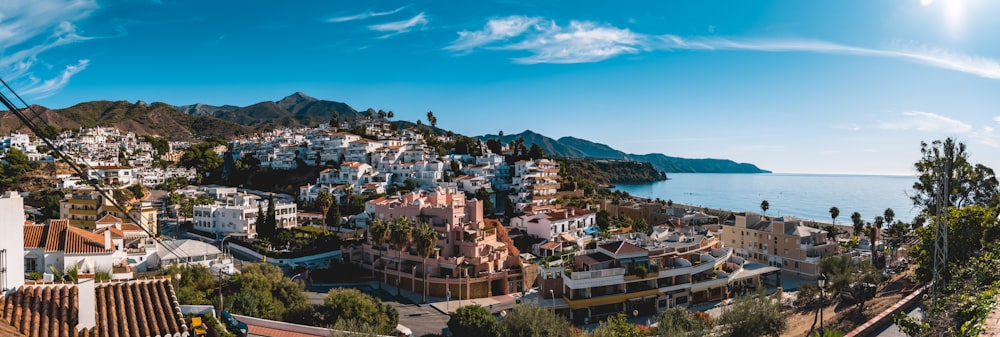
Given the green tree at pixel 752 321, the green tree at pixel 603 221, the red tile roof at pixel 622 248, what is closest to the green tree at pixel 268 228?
the red tile roof at pixel 622 248

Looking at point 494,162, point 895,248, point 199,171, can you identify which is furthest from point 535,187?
point 199,171

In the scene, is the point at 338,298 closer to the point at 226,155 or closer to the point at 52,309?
the point at 52,309

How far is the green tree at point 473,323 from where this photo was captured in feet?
80.1

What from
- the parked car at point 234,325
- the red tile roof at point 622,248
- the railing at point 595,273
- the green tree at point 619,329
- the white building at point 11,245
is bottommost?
the green tree at point 619,329

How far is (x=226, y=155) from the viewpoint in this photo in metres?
93.2

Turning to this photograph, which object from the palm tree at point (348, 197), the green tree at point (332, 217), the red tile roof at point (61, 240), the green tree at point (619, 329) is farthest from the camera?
the palm tree at point (348, 197)

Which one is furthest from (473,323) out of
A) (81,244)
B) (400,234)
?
(81,244)

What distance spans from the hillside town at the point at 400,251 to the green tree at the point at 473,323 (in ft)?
3.26

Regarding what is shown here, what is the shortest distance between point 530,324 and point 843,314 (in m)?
17.5

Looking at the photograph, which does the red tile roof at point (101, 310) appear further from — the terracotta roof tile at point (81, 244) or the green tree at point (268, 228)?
the green tree at point (268, 228)

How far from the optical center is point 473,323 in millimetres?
24594

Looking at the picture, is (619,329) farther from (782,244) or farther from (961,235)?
(782,244)

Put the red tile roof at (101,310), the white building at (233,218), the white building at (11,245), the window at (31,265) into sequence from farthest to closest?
the white building at (233,218), the window at (31,265), the white building at (11,245), the red tile roof at (101,310)

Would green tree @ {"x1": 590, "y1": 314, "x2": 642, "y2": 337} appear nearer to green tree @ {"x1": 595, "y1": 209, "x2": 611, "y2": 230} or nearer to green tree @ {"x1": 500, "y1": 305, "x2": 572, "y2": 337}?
green tree @ {"x1": 500, "y1": 305, "x2": 572, "y2": 337}
